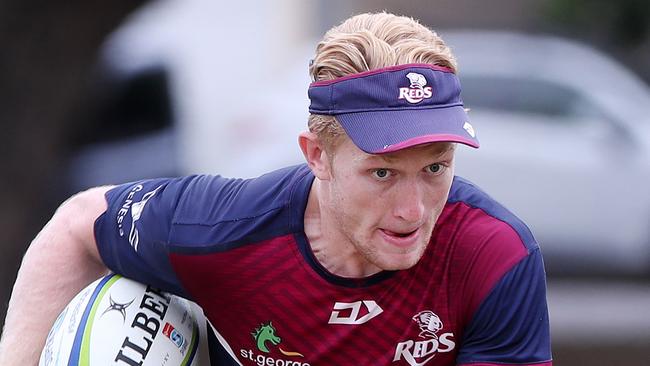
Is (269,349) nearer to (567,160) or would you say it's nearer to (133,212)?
(133,212)

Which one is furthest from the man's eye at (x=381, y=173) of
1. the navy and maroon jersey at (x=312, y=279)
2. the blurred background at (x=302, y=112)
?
the blurred background at (x=302, y=112)

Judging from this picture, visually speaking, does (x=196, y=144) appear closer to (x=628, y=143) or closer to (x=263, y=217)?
(x=628, y=143)

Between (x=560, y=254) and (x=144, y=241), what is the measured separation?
291 inches

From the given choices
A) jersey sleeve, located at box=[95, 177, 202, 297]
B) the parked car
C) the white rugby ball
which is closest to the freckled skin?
jersey sleeve, located at box=[95, 177, 202, 297]

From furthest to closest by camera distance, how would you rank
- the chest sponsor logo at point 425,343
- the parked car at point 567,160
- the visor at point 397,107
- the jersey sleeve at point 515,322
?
the parked car at point 567,160
the chest sponsor logo at point 425,343
the jersey sleeve at point 515,322
the visor at point 397,107

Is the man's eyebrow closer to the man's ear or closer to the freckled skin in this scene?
the freckled skin

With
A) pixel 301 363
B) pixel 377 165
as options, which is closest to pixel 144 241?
pixel 301 363

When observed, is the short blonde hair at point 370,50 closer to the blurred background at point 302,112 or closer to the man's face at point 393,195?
the man's face at point 393,195

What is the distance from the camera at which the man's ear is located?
3827 millimetres

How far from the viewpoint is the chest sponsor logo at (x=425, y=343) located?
3.94 metres

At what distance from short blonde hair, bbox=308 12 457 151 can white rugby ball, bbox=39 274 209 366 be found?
0.86 metres

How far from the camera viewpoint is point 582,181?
11.1 m

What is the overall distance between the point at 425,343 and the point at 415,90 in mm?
770

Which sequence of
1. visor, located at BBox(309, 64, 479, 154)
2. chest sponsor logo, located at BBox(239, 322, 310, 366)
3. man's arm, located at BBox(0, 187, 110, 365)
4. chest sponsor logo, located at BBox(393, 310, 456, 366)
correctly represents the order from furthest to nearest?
man's arm, located at BBox(0, 187, 110, 365)
chest sponsor logo, located at BBox(239, 322, 310, 366)
chest sponsor logo, located at BBox(393, 310, 456, 366)
visor, located at BBox(309, 64, 479, 154)
